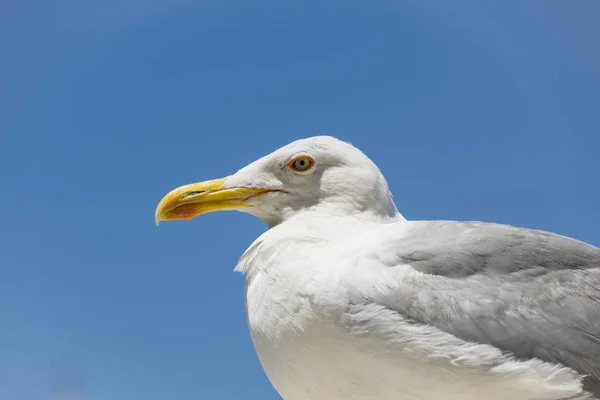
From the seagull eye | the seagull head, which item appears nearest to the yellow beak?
the seagull head

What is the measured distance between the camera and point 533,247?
3330 millimetres

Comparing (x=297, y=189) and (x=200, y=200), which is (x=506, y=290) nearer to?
(x=297, y=189)

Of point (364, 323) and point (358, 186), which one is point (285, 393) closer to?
point (364, 323)

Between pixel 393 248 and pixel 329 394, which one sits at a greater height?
pixel 393 248

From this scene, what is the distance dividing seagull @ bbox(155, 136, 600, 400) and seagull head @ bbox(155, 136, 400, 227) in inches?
7.8

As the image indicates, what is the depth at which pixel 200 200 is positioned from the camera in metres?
3.94

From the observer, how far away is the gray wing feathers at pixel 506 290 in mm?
3027

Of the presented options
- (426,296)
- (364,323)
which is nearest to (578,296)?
(426,296)

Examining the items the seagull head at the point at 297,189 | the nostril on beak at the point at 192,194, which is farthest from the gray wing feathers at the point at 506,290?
the nostril on beak at the point at 192,194

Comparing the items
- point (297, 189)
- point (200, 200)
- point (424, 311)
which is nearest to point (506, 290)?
point (424, 311)

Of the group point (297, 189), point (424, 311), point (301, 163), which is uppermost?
point (301, 163)

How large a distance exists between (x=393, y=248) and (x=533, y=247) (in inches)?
24.2

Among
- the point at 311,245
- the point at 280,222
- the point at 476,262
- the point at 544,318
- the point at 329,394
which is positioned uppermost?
the point at 280,222

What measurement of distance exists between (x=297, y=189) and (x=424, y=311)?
1.06 m
